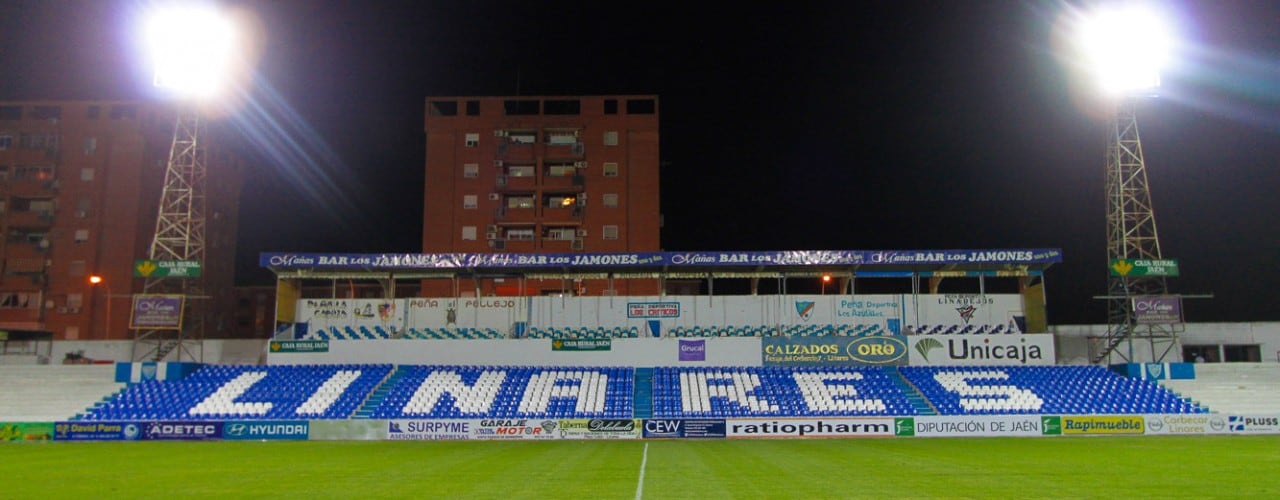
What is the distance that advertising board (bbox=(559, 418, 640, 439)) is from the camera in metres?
33.6

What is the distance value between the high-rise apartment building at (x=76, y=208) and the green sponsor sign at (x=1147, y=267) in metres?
71.1

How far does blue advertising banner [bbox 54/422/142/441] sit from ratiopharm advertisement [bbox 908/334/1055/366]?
112 feet

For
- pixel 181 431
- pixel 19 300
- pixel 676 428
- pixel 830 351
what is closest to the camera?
pixel 181 431

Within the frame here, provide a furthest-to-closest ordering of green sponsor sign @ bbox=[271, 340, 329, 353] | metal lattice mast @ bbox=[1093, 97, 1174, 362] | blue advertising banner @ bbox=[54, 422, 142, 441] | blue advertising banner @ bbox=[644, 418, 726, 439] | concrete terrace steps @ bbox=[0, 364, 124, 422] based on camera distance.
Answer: metal lattice mast @ bbox=[1093, 97, 1174, 362], green sponsor sign @ bbox=[271, 340, 329, 353], concrete terrace steps @ bbox=[0, 364, 124, 422], blue advertising banner @ bbox=[644, 418, 726, 439], blue advertising banner @ bbox=[54, 422, 142, 441]

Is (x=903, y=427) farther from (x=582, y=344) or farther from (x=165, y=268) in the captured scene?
(x=165, y=268)

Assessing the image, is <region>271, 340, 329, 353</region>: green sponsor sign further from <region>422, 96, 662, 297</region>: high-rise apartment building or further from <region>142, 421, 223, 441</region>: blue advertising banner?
<region>422, 96, 662, 297</region>: high-rise apartment building

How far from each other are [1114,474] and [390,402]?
93.2 ft

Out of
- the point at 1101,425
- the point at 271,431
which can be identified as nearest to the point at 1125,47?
the point at 1101,425

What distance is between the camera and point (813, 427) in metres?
33.4

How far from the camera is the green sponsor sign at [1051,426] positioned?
3366 centimetres

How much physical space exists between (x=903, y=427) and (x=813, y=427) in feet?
11.6

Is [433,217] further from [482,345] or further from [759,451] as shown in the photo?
[759,451]

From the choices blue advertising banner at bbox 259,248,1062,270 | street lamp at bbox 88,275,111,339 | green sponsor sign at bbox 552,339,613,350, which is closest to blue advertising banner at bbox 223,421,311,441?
blue advertising banner at bbox 259,248,1062,270

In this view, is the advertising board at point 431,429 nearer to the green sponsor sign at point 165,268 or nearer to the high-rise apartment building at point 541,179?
the green sponsor sign at point 165,268
